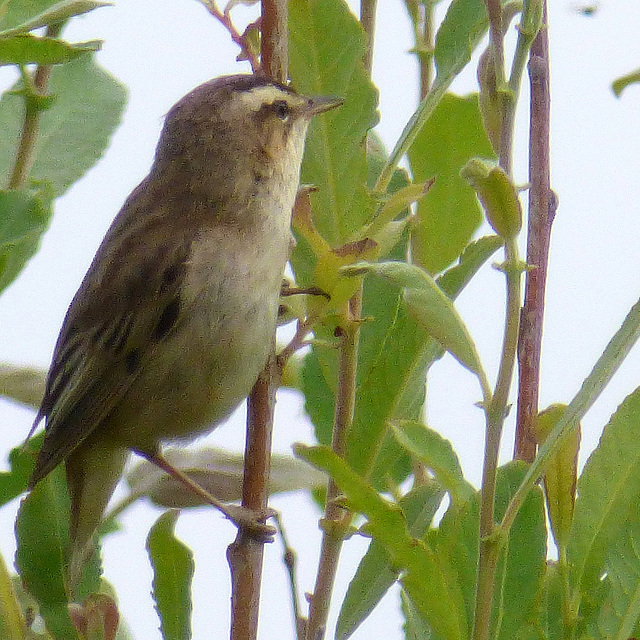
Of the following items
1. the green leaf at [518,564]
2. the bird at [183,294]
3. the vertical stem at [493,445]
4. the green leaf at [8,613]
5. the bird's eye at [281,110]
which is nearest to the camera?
the vertical stem at [493,445]

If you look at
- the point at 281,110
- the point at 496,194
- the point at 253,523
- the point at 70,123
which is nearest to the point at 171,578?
the point at 253,523

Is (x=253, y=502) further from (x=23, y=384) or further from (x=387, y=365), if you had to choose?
(x=23, y=384)

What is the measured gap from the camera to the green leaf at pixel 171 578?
1728mm

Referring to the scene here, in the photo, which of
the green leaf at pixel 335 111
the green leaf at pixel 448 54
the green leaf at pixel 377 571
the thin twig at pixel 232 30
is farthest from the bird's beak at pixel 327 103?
the green leaf at pixel 377 571

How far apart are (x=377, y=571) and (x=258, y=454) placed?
336 mm

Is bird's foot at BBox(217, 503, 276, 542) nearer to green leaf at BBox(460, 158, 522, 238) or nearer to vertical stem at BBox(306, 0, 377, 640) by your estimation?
vertical stem at BBox(306, 0, 377, 640)

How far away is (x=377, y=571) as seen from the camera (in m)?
1.64

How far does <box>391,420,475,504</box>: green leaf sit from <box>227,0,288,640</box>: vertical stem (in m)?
0.50

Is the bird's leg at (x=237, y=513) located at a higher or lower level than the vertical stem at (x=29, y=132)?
lower

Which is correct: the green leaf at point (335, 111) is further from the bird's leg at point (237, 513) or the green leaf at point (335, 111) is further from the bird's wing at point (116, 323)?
the bird's wing at point (116, 323)

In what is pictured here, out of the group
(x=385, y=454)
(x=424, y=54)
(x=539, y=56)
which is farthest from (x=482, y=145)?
(x=385, y=454)

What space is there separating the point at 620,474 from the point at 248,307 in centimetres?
140

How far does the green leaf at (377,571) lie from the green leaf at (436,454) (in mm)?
335

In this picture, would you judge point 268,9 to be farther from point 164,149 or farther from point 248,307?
point 164,149
